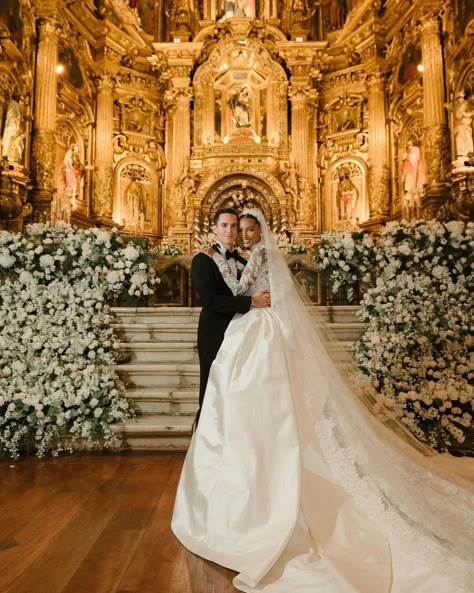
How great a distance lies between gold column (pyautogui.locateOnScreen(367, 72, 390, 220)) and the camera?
14281 millimetres

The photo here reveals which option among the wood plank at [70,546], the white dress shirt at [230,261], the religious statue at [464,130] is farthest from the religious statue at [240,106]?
the wood plank at [70,546]

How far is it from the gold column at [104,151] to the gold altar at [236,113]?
0.04 metres

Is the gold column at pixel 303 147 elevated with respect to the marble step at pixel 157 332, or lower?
elevated

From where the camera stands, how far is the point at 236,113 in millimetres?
15695

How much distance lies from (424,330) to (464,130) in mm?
7881

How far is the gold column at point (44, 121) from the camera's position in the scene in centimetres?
1191

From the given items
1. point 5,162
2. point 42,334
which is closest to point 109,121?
point 5,162

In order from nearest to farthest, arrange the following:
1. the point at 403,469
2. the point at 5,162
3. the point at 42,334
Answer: the point at 403,469 < the point at 42,334 < the point at 5,162

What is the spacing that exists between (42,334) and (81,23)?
42.7 ft

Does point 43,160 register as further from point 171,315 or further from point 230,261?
point 230,261

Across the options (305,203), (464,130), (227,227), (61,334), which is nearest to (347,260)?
(227,227)

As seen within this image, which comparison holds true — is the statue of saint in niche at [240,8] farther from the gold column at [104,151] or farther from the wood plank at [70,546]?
the wood plank at [70,546]

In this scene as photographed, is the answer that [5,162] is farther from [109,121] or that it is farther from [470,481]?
[470,481]

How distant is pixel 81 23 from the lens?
→ 14242 millimetres
